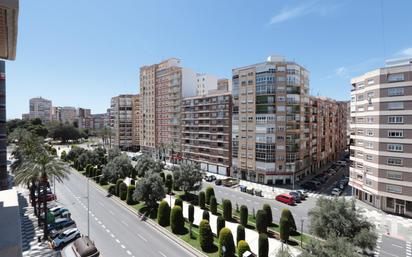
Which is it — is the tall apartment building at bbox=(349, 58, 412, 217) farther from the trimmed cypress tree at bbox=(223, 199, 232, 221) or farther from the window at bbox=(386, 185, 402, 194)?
the trimmed cypress tree at bbox=(223, 199, 232, 221)

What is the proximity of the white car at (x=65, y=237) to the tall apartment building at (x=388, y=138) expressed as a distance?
49447 mm

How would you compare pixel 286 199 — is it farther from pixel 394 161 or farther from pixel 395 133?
pixel 395 133

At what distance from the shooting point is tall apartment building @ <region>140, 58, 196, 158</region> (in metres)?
91.6

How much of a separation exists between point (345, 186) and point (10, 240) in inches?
2626

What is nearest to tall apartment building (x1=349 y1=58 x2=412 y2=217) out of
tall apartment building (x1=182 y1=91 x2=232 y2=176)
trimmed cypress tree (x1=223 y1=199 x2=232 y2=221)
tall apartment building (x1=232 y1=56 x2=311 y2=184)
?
tall apartment building (x1=232 y1=56 x2=311 y2=184)

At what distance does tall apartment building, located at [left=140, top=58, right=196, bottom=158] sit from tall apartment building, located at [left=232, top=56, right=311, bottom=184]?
30.0m

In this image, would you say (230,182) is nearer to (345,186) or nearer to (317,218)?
(345,186)

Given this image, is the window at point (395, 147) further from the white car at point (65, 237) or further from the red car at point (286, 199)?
the white car at point (65, 237)

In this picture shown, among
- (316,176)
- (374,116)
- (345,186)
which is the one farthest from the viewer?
(316,176)

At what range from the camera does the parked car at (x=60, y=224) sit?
35.3 m

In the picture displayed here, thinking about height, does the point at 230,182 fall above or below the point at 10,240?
below

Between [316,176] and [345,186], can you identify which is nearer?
[345,186]

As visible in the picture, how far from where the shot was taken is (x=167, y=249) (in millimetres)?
29641

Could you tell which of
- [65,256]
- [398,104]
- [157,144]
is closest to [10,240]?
[65,256]
